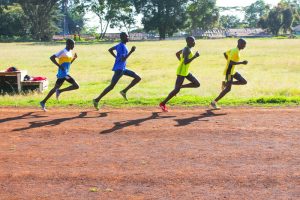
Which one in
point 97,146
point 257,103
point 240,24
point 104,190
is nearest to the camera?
point 104,190

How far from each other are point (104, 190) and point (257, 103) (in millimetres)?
7027

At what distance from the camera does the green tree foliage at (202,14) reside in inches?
3748

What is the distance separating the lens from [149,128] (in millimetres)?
8734

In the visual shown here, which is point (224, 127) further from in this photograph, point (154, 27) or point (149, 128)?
point (154, 27)

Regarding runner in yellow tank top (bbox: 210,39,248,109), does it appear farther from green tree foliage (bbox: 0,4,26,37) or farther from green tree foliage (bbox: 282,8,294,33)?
green tree foliage (bbox: 282,8,294,33)

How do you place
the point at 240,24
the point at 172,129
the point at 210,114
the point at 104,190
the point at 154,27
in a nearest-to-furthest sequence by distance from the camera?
the point at 104,190 < the point at 172,129 < the point at 210,114 < the point at 154,27 < the point at 240,24

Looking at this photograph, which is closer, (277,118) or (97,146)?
(97,146)

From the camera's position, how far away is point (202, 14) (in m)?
98.1

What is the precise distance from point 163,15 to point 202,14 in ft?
55.3

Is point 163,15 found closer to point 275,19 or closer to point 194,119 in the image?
point 275,19

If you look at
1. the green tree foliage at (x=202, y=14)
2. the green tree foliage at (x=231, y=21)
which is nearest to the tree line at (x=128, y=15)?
the green tree foliage at (x=202, y=14)

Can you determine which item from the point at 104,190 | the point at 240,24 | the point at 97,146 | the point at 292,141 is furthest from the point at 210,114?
the point at 240,24

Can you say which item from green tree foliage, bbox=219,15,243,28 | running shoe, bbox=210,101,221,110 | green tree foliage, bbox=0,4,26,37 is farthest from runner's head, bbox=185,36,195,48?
green tree foliage, bbox=219,15,243,28

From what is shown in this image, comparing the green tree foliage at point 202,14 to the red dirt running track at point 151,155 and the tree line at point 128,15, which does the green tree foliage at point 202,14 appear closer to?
the tree line at point 128,15
